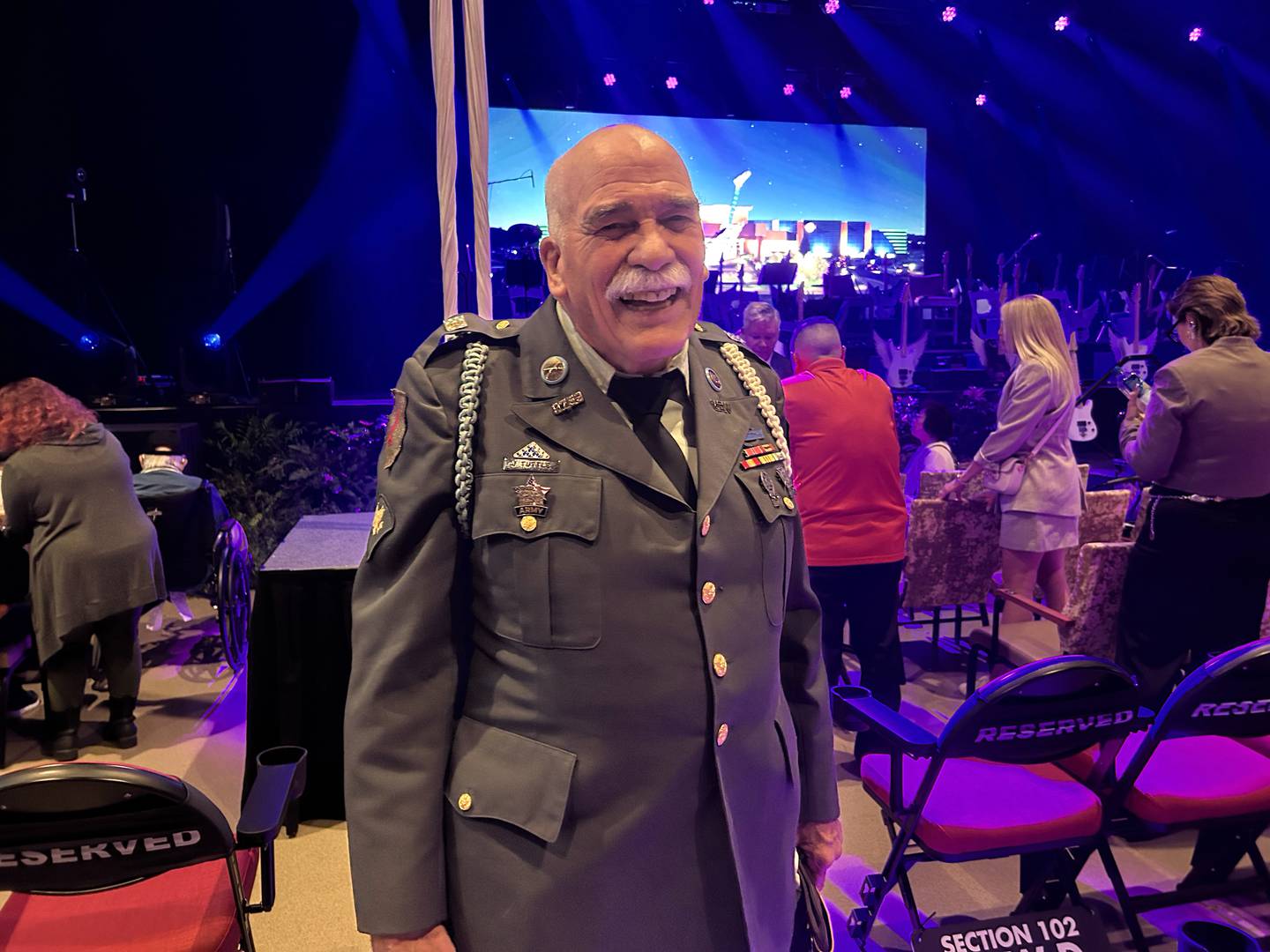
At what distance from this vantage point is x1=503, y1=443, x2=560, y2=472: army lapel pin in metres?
1.19

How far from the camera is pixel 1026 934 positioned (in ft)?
6.71

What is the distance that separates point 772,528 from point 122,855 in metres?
1.33

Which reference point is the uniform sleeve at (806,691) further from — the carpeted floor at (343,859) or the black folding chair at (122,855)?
the carpeted floor at (343,859)

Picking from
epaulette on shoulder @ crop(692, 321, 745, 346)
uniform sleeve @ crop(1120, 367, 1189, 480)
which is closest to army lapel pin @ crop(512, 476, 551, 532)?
epaulette on shoulder @ crop(692, 321, 745, 346)

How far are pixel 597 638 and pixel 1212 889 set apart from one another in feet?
7.16

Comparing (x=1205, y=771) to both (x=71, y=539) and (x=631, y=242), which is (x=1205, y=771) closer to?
(x=631, y=242)

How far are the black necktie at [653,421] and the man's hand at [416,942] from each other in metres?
0.66

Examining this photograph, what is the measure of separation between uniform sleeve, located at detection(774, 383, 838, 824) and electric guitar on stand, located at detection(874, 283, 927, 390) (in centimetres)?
884

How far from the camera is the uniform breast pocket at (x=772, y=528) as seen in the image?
129 centimetres

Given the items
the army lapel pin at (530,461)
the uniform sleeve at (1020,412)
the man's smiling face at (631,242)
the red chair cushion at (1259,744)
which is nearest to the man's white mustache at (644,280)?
the man's smiling face at (631,242)

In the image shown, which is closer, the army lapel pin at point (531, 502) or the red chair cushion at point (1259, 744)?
the army lapel pin at point (531, 502)

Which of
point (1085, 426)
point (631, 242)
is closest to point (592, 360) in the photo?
point (631, 242)

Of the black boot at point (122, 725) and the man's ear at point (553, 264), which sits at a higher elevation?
the man's ear at point (553, 264)

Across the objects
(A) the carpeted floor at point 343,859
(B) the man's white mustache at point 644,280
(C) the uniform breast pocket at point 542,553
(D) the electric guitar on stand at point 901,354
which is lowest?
(A) the carpeted floor at point 343,859
